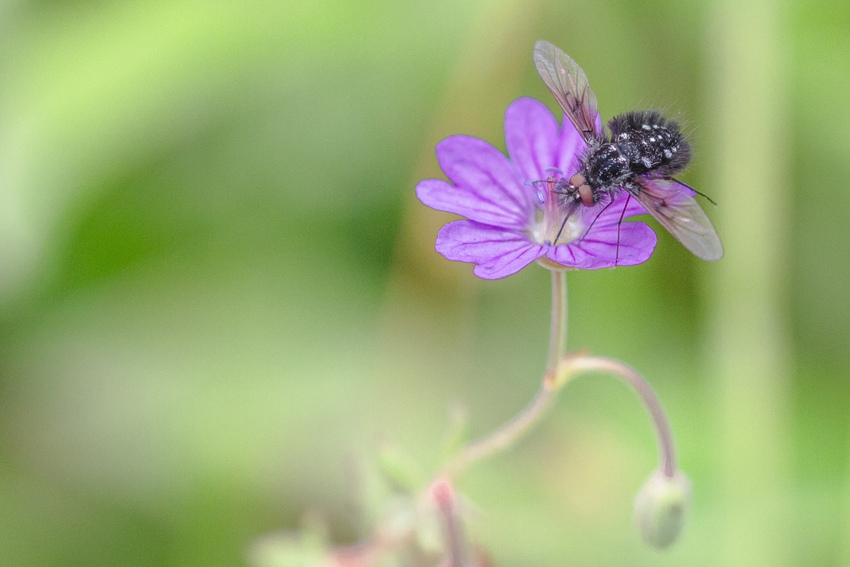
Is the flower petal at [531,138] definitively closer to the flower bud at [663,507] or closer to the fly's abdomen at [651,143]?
the fly's abdomen at [651,143]

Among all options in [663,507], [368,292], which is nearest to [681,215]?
[663,507]

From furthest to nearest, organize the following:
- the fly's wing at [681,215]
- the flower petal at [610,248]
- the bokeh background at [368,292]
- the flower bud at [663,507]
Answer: the bokeh background at [368,292], the flower bud at [663,507], the flower petal at [610,248], the fly's wing at [681,215]

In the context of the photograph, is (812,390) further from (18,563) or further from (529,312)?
(18,563)

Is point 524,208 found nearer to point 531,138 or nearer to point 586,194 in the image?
point 531,138

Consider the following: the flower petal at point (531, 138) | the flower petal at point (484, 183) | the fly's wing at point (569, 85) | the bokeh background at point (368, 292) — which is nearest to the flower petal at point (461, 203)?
the flower petal at point (484, 183)

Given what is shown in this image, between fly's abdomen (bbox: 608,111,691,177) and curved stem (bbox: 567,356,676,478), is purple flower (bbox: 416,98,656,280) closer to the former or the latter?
fly's abdomen (bbox: 608,111,691,177)

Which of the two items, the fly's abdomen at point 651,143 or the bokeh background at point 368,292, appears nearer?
the fly's abdomen at point 651,143
